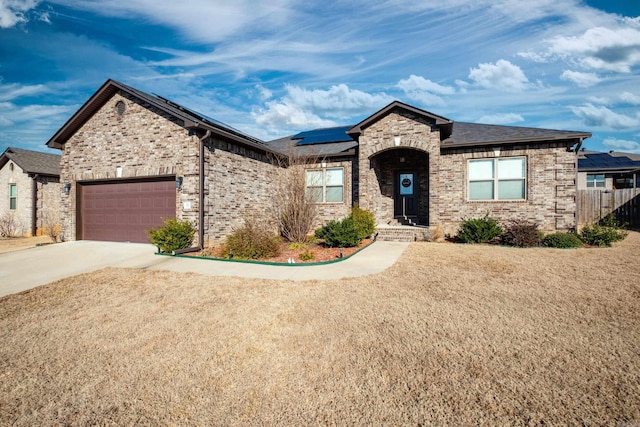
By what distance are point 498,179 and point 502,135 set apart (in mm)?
A: 1945

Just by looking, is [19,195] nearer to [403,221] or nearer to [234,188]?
[234,188]

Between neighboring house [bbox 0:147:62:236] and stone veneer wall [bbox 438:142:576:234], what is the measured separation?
67.4 feet

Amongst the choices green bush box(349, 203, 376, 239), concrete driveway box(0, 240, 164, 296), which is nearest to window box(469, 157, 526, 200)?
green bush box(349, 203, 376, 239)

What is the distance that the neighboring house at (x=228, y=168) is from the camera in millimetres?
10625

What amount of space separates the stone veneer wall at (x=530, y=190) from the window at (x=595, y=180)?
14.5 metres

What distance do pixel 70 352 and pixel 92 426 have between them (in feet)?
5.27

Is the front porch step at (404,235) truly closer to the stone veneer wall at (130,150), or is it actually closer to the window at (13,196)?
the stone veneer wall at (130,150)

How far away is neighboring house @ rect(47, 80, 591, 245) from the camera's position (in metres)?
10.6

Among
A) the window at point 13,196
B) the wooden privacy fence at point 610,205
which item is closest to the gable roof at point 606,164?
the wooden privacy fence at point 610,205

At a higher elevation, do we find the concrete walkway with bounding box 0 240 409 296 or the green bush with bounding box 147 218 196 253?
the green bush with bounding box 147 218 196 253

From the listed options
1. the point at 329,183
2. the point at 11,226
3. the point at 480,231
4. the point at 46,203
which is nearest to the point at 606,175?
the point at 480,231

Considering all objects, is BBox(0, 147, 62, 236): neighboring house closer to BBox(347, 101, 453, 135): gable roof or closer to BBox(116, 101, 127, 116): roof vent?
BBox(116, 101, 127, 116): roof vent

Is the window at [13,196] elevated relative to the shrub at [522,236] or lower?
elevated

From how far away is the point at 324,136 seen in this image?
58.6 ft
